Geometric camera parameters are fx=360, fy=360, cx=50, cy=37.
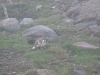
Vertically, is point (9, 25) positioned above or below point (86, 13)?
below

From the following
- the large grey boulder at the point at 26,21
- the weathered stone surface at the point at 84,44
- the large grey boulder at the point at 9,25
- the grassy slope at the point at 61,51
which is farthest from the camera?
the large grey boulder at the point at 26,21

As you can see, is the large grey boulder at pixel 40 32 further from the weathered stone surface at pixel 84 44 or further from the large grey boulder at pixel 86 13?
the large grey boulder at pixel 86 13

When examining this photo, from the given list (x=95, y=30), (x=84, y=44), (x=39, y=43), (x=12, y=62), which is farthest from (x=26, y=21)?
(x=12, y=62)

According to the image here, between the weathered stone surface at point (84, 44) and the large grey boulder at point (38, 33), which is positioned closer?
the weathered stone surface at point (84, 44)

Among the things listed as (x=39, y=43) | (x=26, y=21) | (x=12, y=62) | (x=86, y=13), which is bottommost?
(x=12, y=62)

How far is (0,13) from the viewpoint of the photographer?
13.0 meters

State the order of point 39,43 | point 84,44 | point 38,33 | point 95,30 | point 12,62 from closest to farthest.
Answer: point 12,62 → point 39,43 → point 84,44 → point 38,33 → point 95,30

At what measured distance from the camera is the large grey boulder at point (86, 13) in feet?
38.0

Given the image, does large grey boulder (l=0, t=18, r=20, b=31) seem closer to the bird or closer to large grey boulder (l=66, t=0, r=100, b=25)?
the bird

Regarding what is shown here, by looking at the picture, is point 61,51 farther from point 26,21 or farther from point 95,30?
point 26,21

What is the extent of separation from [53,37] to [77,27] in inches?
50.2

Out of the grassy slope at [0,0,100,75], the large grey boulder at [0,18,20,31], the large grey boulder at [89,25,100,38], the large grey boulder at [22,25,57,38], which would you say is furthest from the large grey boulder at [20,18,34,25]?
the large grey boulder at [89,25,100,38]

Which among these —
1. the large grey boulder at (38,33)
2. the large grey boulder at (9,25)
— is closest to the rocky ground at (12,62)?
the large grey boulder at (38,33)

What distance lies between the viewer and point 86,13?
1192 centimetres
